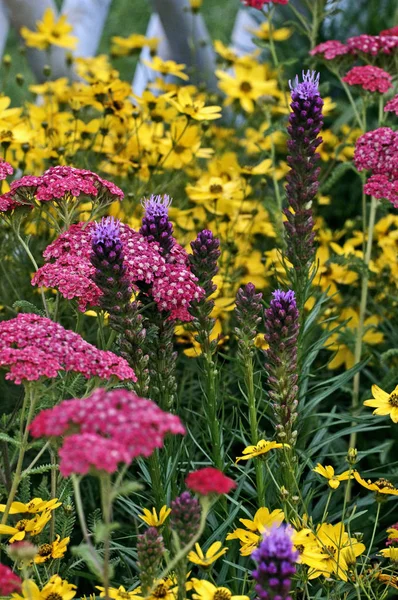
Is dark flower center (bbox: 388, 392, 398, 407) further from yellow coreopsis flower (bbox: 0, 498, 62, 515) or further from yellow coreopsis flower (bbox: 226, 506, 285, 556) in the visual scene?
yellow coreopsis flower (bbox: 0, 498, 62, 515)

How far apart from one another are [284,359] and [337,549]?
314mm

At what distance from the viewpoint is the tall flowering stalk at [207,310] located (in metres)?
1.60

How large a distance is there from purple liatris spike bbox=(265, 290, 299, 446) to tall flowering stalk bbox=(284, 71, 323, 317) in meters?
0.25

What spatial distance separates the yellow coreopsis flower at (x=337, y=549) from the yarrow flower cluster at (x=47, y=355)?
42 centimetres

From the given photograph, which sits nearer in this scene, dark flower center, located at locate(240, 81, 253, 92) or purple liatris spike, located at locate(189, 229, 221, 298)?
purple liatris spike, located at locate(189, 229, 221, 298)

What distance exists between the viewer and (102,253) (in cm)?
139

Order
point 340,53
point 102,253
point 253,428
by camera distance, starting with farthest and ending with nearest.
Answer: point 340,53 < point 253,428 < point 102,253

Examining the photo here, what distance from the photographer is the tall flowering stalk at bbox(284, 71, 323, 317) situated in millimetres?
1694

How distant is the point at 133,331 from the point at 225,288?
1044mm

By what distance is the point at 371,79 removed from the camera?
222cm

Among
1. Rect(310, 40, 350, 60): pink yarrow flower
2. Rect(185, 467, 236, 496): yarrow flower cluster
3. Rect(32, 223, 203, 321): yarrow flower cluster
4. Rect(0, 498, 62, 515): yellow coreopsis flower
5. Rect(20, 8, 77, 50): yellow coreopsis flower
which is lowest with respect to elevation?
Rect(0, 498, 62, 515): yellow coreopsis flower

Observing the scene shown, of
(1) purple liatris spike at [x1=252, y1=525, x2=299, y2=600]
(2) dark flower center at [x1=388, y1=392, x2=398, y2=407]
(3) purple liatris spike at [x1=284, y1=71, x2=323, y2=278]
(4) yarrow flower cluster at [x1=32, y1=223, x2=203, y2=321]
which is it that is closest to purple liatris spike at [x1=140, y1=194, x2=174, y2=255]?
(4) yarrow flower cluster at [x1=32, y1=223, x2=203, y2=321]

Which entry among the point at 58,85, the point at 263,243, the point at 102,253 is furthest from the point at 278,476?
the point at 58,85

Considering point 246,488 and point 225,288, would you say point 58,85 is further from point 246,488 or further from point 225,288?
point 246,488
